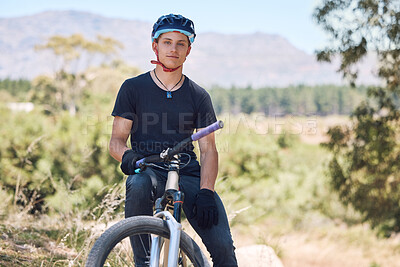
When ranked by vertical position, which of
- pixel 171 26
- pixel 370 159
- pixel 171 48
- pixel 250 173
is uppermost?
pixel 171 26

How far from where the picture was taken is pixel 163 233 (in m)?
2.11

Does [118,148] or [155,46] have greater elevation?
[155,46]

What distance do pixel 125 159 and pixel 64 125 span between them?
59.6ft

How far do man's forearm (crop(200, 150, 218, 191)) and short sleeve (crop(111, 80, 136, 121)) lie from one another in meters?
0.48

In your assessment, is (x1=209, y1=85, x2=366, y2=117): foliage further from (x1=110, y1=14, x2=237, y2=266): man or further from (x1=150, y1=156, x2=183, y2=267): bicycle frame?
(x1=150, y1=156, x2=183, y2=267): bicycle frame

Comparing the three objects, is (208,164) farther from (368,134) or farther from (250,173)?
(250,173)

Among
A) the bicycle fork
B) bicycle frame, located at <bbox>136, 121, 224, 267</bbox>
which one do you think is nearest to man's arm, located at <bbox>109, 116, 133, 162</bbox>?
bicycle frame, located at <bbox>136, 121, 224, 267</bbox>

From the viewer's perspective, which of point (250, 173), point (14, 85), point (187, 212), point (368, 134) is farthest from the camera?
point (14, 85)

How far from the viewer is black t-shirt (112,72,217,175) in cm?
259

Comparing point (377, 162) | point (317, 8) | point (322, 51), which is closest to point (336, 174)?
point (377, 162)

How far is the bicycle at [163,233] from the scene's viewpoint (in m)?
1.93

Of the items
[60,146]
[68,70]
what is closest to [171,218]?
[60,146]

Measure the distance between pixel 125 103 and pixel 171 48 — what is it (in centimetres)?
41

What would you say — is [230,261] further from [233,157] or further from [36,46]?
[36,46]
